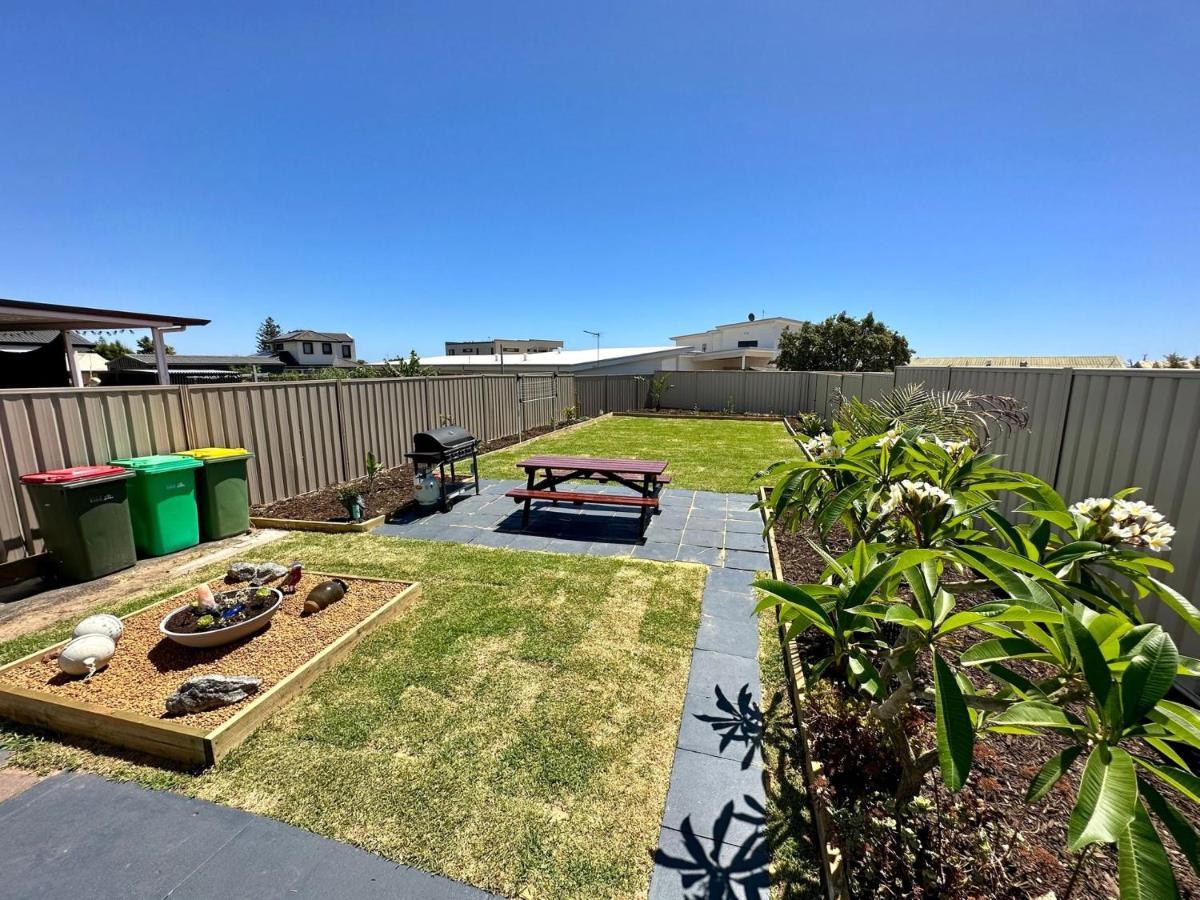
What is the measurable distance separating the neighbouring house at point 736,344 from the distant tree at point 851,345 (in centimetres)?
257

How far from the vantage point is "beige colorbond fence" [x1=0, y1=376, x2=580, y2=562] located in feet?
14.1

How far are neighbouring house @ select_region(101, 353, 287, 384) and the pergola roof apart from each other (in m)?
11.4

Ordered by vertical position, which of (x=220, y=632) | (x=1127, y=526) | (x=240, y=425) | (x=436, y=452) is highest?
(x=1127, y=526)

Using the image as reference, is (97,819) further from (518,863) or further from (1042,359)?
(1042,359)

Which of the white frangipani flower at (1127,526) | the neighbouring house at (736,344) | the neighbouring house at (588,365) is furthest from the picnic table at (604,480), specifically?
the neighbouring house at (736,344)

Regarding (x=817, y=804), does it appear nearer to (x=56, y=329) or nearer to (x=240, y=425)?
(x=240, y=425)

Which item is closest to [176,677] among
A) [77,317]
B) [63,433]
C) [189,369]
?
[63,433]

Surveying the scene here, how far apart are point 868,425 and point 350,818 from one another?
4168 millimetres

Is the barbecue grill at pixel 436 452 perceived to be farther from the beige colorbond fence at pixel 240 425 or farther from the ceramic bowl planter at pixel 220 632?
the ceramic bowl planter at pixel 220 632

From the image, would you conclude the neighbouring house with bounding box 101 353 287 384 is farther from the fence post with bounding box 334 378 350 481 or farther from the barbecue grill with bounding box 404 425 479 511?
the barbecue grill with bounding box 404 425 479 511

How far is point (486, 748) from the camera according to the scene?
8.07 feet

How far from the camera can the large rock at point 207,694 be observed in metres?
2.56

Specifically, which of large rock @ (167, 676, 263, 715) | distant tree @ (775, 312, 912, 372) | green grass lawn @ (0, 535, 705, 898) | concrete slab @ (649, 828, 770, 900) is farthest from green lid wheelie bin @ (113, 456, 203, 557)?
distant tree @ (775, 312, 912, 372)

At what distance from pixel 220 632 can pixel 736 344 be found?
113 feet
